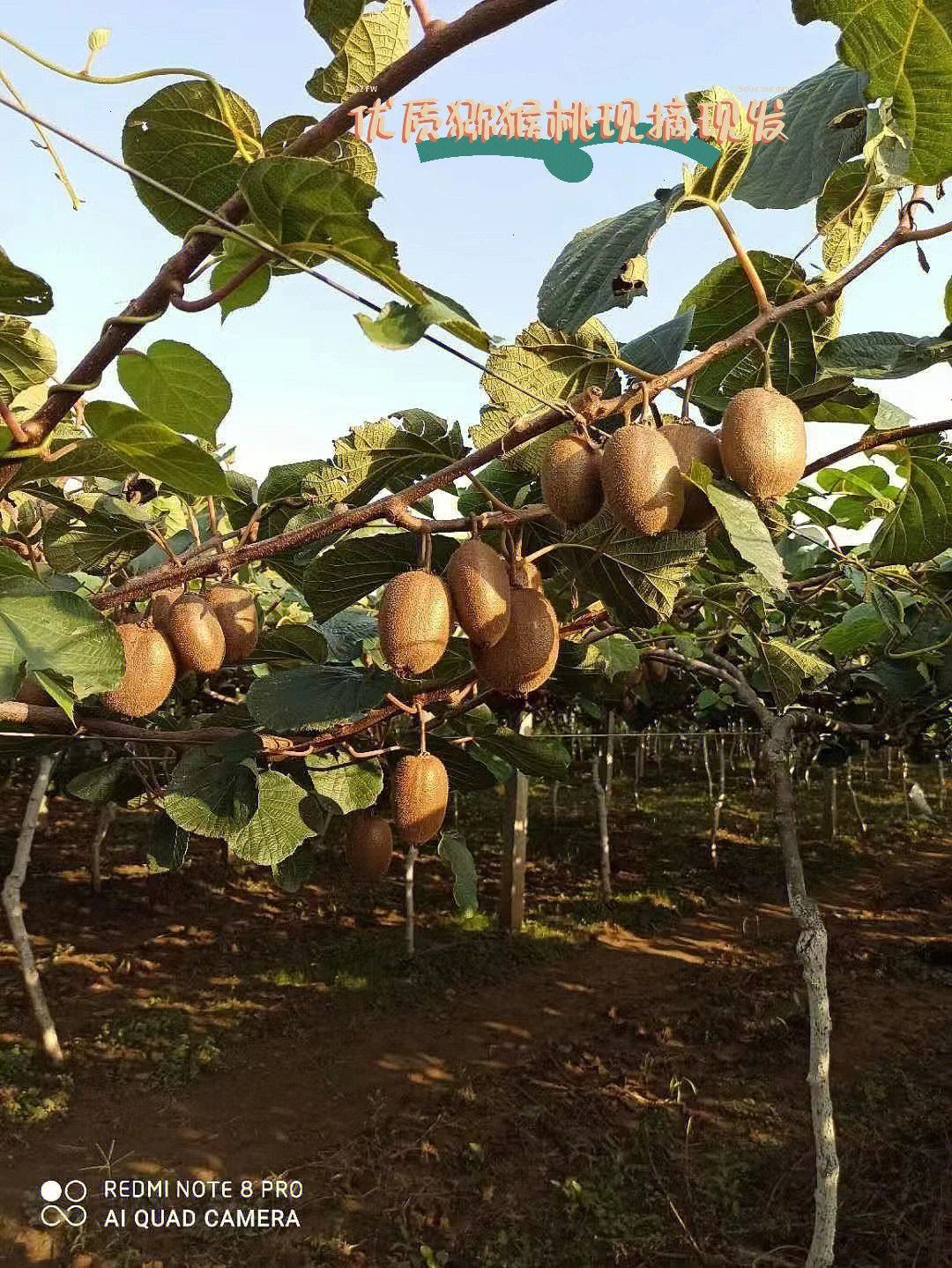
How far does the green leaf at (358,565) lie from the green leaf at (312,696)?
6.3 inches

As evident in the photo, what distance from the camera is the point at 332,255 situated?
59 cm

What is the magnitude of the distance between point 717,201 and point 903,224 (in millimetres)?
152

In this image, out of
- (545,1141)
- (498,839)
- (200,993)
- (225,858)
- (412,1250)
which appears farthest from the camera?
(498,839)

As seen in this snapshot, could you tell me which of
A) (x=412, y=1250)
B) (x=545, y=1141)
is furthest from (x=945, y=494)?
(x=545, y=1141)

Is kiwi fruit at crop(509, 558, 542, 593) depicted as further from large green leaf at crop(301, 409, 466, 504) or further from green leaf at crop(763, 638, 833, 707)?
green leaf at crop(763, 638, 833, 707)

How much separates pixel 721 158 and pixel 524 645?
442mm

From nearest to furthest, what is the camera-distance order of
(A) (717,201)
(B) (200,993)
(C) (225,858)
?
(A) (717,201) → (B) (200,993) → (C) (225,858)

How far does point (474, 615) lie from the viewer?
845 mm

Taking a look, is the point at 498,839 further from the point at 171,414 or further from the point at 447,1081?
the point at 171,414

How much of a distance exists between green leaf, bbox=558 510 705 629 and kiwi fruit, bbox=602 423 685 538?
9 centimetres

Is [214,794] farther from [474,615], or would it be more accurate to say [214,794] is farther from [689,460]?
[689,460]

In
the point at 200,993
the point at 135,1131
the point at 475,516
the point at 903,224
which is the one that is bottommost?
the point at 135,1131

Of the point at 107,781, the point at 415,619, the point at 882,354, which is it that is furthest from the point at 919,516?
the point at 107,781

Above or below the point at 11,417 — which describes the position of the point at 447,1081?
below
